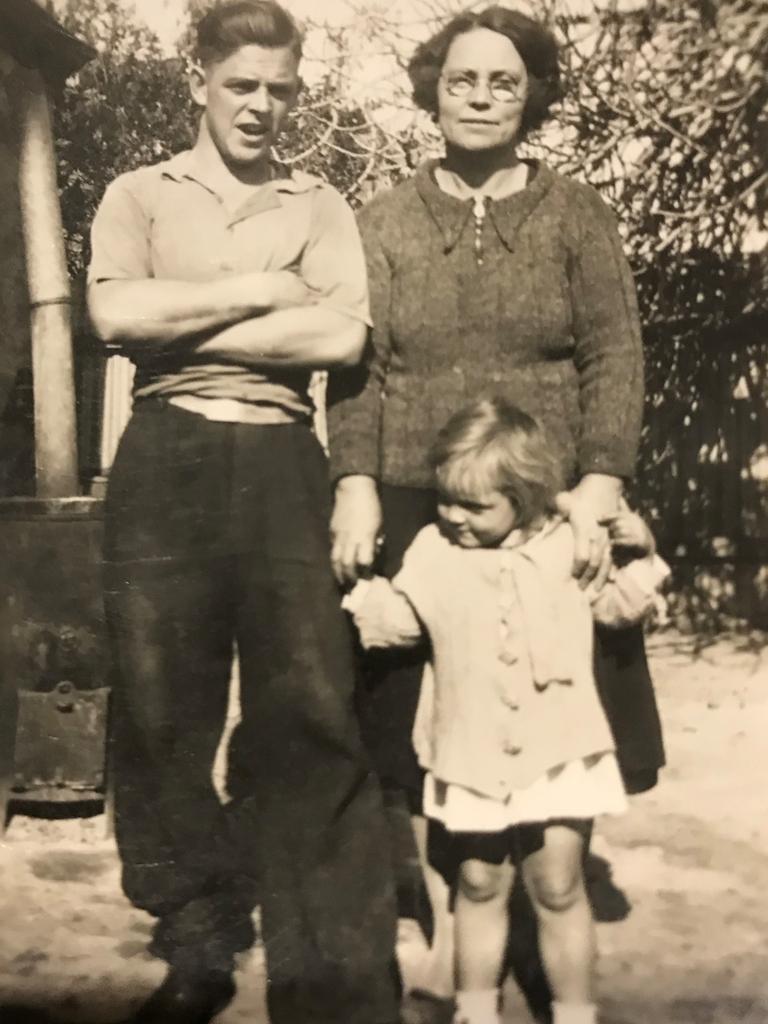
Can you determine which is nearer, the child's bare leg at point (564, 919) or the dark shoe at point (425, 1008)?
the child's bare leg at point (564, 919)

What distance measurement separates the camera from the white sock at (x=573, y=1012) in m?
1.77

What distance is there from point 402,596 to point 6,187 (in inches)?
44.3

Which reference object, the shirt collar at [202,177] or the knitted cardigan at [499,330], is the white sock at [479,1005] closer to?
the knitted cardigan at [499,330]

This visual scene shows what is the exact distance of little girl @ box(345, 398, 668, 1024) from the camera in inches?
66.8

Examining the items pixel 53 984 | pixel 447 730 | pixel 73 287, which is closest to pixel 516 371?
pixel 447 730

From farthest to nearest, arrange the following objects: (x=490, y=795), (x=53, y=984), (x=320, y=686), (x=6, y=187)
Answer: (x=6, y=187)
(x=53, y=984)
(x=320, y=686)
(x=490, y=795)

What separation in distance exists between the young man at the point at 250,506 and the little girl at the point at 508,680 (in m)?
0.14

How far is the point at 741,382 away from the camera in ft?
8.80

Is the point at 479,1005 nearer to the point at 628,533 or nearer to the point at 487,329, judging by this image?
the point at 628,533

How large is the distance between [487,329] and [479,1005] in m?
1.07

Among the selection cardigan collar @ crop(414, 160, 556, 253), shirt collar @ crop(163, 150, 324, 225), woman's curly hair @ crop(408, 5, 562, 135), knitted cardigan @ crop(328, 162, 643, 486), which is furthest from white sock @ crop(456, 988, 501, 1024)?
woman's curly hair @ crop(408, 5, 562, 135)

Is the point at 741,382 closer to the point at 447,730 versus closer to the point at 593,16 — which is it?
the point at 593,16

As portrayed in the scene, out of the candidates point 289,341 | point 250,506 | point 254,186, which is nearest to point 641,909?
point 250,506

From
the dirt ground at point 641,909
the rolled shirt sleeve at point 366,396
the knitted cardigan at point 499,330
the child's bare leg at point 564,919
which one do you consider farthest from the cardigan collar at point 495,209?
the dirt ground at point 641,909
